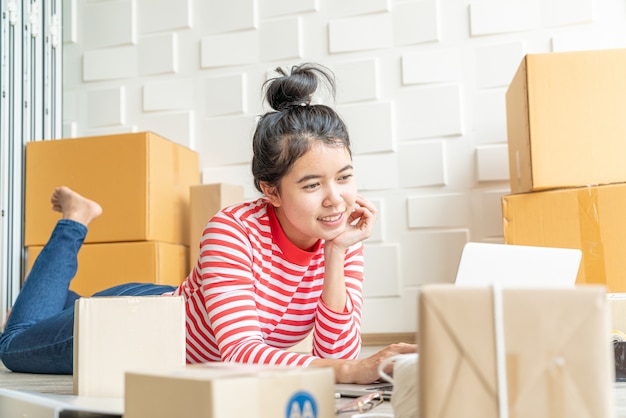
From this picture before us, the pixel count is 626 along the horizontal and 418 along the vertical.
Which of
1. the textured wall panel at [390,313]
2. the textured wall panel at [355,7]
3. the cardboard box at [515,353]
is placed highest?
the textured wall panel at [355,7]

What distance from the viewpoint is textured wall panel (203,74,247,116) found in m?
2.89

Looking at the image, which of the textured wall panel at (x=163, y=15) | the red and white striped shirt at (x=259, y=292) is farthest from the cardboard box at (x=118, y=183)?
the red and white striped shirt at (x=259, y=292)

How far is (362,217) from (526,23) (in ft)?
4.99

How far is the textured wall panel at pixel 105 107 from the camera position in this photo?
3.02m

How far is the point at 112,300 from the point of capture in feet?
3.13

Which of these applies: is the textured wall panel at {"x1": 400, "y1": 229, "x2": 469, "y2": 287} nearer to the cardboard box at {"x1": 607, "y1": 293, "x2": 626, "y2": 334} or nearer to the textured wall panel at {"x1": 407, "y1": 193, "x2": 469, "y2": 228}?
the textured wall panel at {"x1": 407, "y1": 193, "x2": 469, "y2": 228}

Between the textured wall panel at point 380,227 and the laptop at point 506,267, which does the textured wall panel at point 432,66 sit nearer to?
the textured wall panel at point 380,227

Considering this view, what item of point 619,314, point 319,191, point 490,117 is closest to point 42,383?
point 319,191

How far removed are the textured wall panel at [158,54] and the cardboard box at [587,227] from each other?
158cm

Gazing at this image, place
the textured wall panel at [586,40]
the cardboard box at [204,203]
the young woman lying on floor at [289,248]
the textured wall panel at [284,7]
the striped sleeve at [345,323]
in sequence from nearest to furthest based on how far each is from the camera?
the young woman lying on floor at [289,248] < the striped sleeve at [345,323] < the textured wall panel at [586,40] < the cardboard box at [204,203] < the textured wall panel at [284,7]

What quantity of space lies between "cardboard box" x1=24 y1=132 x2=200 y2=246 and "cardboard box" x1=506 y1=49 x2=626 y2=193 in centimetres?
130

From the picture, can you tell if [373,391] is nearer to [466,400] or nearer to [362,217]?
[466,400]

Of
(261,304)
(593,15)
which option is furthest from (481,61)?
(261,304)

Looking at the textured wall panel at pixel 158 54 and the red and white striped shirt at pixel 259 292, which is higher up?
the textured wall panel at pixel 158 54
